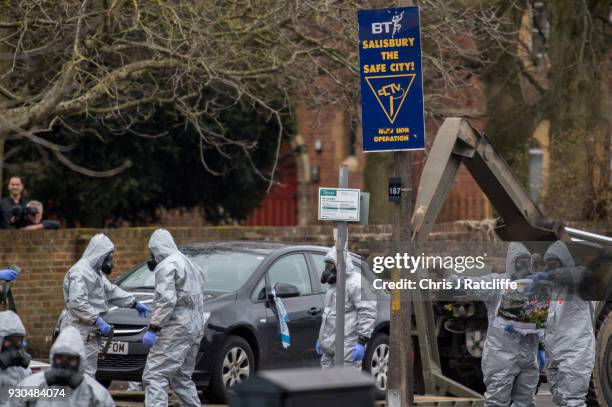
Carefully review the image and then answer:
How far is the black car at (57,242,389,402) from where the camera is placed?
40.6ft

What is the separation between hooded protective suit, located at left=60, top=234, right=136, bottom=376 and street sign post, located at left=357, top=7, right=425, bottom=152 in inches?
101

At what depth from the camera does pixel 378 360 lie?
14031 mm

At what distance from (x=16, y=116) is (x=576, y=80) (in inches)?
452

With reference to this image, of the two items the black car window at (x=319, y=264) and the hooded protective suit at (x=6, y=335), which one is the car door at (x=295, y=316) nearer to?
the black car window at (x=319, y=264)

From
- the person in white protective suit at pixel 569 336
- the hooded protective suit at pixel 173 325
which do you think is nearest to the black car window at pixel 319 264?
the hooded protective suit at pixel 173 325

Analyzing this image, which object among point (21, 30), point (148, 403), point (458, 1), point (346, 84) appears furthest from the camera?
point (458, 1)

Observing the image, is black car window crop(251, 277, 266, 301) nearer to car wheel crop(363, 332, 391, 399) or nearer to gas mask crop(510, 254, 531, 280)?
car wheel crop(363, 332, 391, 399)

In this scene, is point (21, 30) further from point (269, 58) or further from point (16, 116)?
point (269, 58)

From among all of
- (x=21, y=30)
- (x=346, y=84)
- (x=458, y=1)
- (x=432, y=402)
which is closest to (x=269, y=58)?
(x=346, y=84)

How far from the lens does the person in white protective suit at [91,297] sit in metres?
11.2

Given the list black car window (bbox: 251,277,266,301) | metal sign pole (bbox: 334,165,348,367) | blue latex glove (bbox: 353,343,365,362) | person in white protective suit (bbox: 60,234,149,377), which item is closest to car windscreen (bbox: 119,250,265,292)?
black car window (bbox: 251,277,266,301)

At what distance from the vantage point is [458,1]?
2061 centimetres

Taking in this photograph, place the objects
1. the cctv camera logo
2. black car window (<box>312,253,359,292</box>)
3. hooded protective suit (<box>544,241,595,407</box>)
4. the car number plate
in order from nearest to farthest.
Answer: hooded protective suit (<box>544,241,595,407</box>) → the cctv camera logo → the car number plate → black car window (<box>312,253,359,292</box>)

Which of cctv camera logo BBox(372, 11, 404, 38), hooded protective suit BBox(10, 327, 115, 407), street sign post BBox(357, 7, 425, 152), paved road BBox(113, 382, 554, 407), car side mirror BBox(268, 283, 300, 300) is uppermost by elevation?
cctv camera logo BBox(372, 11, 404, 38)
